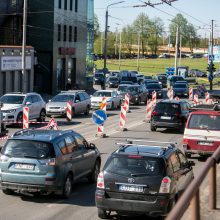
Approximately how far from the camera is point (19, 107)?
29.6 m

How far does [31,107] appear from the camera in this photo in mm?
30578

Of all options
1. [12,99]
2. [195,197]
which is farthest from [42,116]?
[195,197]

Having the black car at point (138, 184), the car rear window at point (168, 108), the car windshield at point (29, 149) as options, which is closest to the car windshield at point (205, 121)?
the car windshield at point (29, 149)

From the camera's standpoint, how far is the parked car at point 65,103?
1384 inches

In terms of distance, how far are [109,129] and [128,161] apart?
18832 mm

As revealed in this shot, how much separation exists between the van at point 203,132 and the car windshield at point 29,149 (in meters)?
7.88

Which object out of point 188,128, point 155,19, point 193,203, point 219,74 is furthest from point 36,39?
point 155,19

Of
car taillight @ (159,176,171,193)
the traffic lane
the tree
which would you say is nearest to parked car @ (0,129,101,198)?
the traffic lane

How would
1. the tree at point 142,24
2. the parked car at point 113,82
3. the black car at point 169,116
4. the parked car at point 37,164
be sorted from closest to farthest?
the parked car at point 37,164 < the black car at point 169,116 < the parked car at point 113,82 < the tree at point 142,24

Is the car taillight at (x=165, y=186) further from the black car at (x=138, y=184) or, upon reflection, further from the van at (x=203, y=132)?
A: the van at (x=203, y=132)

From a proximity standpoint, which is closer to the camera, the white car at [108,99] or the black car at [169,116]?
the black car at [169,116]

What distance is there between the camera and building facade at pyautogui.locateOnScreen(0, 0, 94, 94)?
5559cm

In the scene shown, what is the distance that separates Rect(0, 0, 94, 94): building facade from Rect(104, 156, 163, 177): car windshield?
147ft

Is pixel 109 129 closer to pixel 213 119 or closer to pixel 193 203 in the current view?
pixel 213 119
